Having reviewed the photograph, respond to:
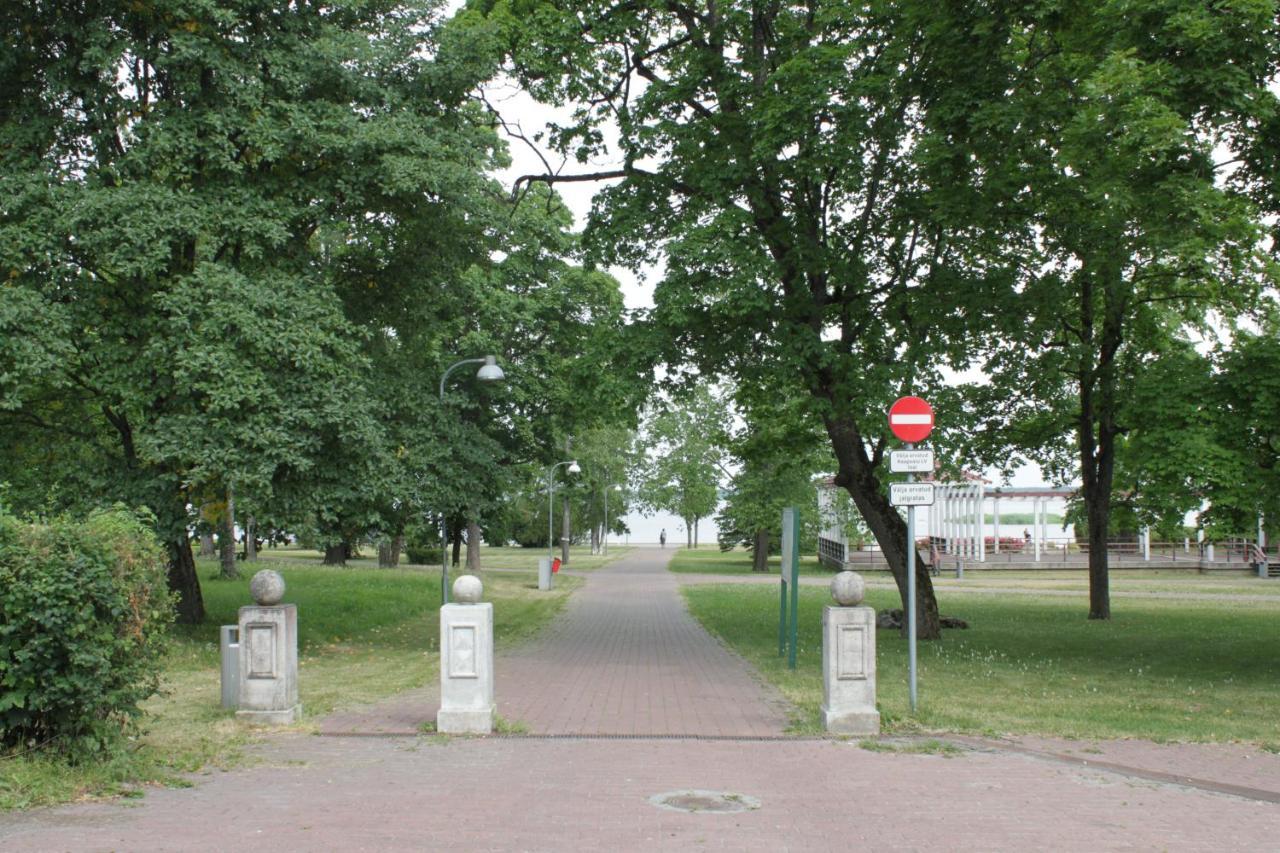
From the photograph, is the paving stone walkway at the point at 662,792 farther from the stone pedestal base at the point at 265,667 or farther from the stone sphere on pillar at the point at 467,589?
the stone sphere on pillar at the point at 467,589

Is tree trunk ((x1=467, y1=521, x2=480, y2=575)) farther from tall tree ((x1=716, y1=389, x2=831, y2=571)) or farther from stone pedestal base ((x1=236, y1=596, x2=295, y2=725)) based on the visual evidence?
stone pedestal base ((x1=236, y1=596, x2=295, y2=725))

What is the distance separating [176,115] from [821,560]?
1928 inches

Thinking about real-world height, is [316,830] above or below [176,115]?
below

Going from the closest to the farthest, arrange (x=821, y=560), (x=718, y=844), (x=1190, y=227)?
(x=718, y=844)
(x=1190, y=227)
(x=821, y=560)

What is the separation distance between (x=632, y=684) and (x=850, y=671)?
3.80m

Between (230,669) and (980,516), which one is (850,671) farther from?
(980,516)

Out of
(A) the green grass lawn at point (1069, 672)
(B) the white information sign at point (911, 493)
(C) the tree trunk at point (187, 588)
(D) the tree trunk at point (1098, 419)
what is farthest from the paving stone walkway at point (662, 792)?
(D) the tree trunk at point (1098, 419)

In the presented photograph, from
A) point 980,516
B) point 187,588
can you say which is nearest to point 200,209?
point 187,588

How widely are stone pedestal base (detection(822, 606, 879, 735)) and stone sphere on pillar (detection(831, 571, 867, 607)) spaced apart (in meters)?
0.07

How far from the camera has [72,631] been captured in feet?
21.6

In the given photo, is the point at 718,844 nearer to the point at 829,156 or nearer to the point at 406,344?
the point at 829,156

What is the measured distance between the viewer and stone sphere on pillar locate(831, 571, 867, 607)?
29.9 ft

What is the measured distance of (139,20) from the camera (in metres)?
15.2

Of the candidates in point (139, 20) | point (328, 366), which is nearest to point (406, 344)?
point (328, 366)
